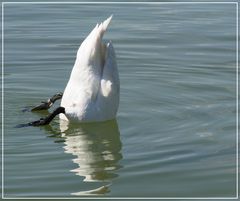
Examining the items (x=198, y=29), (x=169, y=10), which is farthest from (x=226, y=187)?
(x=169, y=10)

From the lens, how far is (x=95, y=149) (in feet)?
30.8

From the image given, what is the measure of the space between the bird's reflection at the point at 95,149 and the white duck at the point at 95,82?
0.15 m

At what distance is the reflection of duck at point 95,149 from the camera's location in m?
8.53

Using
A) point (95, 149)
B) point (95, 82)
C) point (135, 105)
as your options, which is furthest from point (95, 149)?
point (135, 105)

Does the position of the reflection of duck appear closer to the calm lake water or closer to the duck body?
the calm lake water

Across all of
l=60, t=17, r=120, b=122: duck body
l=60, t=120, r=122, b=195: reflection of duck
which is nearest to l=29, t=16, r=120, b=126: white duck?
l=60, t=17, r=120, b=122: duck body

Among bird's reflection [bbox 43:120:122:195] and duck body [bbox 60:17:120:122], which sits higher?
duck body [bbox 60:17:120:122]

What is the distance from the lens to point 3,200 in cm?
791

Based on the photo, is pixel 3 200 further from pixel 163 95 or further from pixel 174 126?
pixel 163 95

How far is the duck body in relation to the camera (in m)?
9.77

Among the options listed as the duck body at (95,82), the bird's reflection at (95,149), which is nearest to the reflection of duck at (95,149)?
the bird's reflection at (95,149)

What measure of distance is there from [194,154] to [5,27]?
6.44 metres

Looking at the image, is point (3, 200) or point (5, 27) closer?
point (3, 200)

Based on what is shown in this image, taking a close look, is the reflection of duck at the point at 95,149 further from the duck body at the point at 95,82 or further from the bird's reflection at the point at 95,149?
the duck body at the point at 95,82
